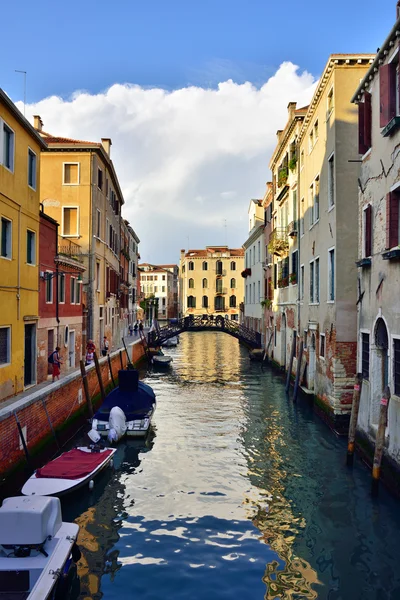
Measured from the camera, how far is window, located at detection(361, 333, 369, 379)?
1138 centimetres

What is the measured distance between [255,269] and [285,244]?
13.4 meters

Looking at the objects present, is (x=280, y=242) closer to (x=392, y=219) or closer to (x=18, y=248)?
(x=18, y=248)

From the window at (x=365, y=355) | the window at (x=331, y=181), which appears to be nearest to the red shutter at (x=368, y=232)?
the window at (x=365, y=355)

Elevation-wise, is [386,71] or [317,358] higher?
[386,71]

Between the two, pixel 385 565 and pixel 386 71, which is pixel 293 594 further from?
pixel 386 71

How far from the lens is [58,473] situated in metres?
9.05

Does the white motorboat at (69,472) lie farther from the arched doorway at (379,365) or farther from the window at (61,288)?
the window at (61,288)

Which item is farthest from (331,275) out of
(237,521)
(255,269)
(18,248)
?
(255,269)

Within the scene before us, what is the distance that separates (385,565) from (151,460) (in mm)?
6002

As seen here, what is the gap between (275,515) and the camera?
8.43 metres

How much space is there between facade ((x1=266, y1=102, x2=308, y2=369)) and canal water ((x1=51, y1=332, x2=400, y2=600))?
8043 millimetres

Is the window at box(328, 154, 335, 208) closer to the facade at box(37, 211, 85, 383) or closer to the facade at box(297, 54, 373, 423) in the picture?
the facade at box(297, 54, 373, 423)

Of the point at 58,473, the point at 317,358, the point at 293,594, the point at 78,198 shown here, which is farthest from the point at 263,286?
the point at 293,594

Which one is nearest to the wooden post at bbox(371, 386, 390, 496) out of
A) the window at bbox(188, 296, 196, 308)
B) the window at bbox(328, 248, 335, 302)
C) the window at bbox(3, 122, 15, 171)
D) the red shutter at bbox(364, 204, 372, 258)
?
the red shutter at bbox(364, 204, 372, 258)
